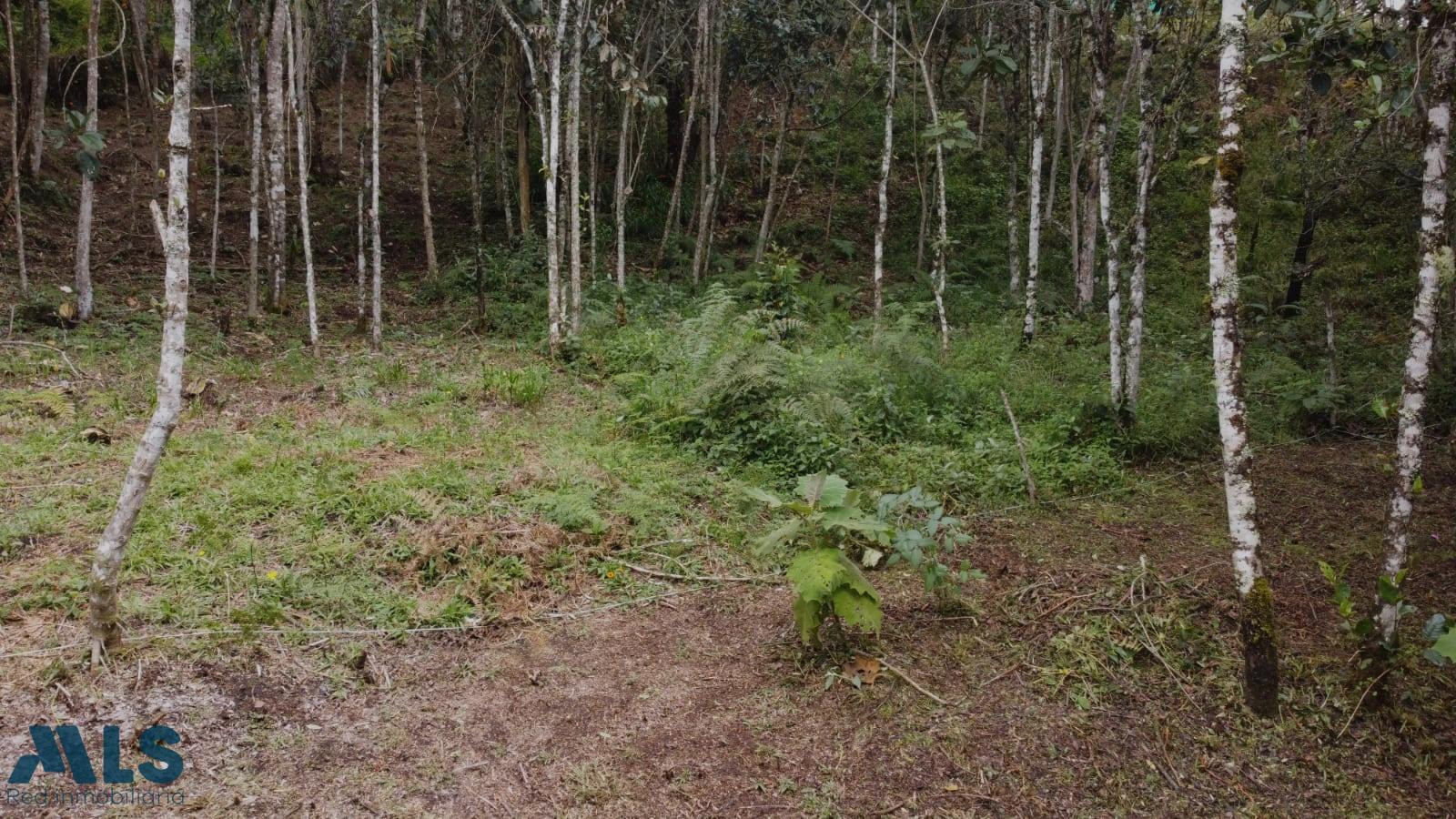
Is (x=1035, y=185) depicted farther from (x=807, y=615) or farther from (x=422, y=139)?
(x=807, y=615)

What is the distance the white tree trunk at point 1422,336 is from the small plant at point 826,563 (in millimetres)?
2850

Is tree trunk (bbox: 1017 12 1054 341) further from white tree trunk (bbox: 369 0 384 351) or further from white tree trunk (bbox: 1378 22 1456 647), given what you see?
white tree trunk (bbox: 369 0 384 351)

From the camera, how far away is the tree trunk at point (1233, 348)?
4453mm

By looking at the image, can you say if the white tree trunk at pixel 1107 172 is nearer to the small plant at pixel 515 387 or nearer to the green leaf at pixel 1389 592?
the green leaf at pixel 1389 592

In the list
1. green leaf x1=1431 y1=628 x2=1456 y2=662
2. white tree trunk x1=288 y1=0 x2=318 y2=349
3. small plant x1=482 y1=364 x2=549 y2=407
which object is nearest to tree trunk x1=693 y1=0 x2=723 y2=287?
white tree trunk x1=288 y1=0 x2=318 y2=349

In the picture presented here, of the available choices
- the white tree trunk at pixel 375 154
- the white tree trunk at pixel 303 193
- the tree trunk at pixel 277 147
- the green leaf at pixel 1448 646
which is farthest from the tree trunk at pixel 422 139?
the green leaf at pixel 1448 646

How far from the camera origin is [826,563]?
4910mm

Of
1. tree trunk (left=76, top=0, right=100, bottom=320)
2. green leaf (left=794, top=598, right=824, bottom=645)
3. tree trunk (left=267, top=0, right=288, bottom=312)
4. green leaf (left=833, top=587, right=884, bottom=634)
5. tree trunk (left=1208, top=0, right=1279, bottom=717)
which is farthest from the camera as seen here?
Result: tree trunk (left=267, top=0, right=288, bottom=312)

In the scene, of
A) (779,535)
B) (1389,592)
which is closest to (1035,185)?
(1389,592)

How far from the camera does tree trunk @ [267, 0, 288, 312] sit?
1144 centimetres

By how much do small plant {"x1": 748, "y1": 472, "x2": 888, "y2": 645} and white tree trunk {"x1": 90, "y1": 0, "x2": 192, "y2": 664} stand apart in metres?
3.51

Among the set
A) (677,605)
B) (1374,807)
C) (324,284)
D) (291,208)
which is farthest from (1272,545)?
(291,208)

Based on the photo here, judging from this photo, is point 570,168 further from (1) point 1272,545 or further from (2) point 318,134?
(2) point 318,134

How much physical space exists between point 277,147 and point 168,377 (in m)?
8.94
